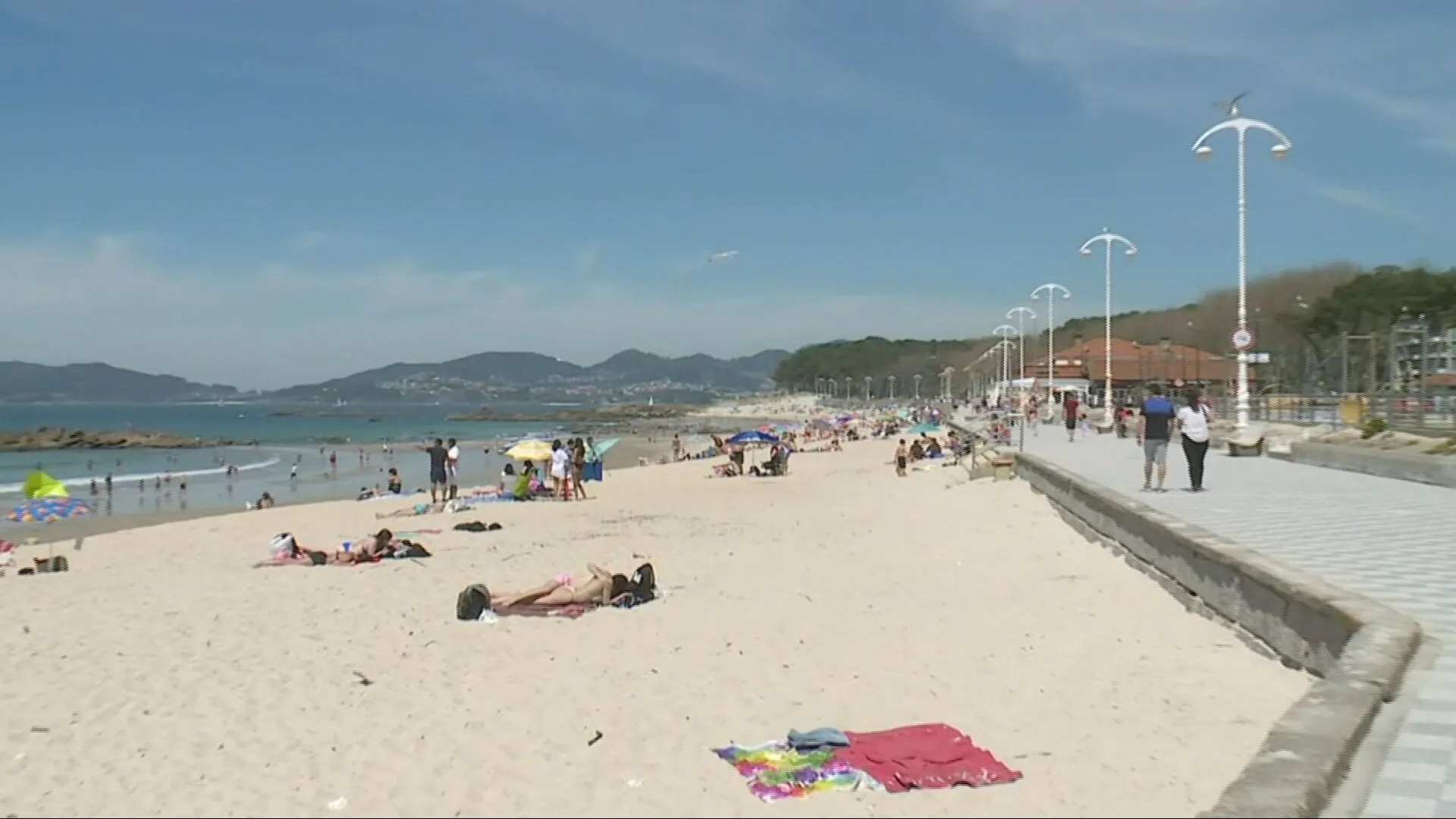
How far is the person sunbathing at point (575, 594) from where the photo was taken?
31.2ft

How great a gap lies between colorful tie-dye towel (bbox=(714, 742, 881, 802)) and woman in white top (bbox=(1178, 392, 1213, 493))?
9.57 metres

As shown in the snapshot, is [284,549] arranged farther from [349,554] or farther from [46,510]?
[46,510]

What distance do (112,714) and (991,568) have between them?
7.57 meters

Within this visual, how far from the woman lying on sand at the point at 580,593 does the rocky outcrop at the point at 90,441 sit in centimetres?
7244

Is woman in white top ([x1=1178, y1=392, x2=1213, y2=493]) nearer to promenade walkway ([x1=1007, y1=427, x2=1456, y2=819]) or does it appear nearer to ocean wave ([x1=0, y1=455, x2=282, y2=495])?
promenade walkway ([x1=1007, y1=427, x2=1456, y2=819])

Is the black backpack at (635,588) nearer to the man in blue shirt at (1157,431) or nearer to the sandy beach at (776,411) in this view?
the man in blue shirt at (1157,431)

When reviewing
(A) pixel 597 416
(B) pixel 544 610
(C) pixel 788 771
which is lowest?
(A) pixel 597 416

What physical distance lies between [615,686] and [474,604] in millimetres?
2794

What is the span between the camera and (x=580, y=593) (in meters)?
9.63

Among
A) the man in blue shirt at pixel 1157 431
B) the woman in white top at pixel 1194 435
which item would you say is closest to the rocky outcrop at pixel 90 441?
the man in blue shirt at pixel 1157 431

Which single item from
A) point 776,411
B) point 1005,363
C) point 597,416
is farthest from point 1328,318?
point 597,416

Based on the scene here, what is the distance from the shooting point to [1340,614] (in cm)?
564

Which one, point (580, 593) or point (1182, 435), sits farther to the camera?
point (1182, 435)

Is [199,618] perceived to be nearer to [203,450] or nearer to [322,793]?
[322,793]
